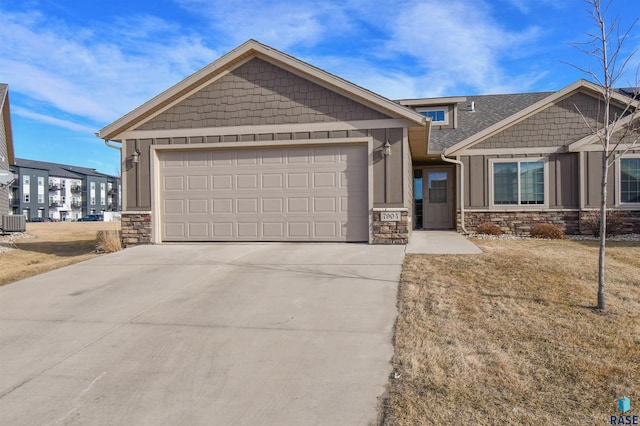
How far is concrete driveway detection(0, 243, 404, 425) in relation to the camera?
10.3ft

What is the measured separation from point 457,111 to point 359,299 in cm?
1281

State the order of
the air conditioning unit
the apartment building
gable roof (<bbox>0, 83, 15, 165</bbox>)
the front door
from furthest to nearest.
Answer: the apartment building → gable roof (<bbox>0, 83, 15, 165</bbox>) → the air conditioning unit → the front door

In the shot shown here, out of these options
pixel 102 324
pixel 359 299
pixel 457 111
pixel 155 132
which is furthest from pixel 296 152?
pixel 457 111

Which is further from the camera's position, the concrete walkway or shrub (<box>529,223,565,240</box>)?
shrub (<box>529,223,565,240</box>)

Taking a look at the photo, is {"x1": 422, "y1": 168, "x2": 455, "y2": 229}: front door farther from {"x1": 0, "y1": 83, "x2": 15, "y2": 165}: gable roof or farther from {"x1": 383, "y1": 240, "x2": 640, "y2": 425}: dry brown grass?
{"x1": 0, "y1": 83, "x2": 15, "y2": 165}: gable roof

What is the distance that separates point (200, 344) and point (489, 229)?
10.7 meters

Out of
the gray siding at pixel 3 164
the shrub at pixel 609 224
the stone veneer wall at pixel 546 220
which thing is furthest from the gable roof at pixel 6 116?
the shrub at pixel 609 224

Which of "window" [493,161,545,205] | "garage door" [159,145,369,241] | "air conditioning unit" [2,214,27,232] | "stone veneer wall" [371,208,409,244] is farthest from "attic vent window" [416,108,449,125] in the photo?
"air conditioning unit" [2,214,27,232]

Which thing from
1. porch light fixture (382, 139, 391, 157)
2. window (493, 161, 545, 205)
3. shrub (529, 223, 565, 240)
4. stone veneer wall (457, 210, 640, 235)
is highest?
porch light fixture (382, 139, 391, 157)

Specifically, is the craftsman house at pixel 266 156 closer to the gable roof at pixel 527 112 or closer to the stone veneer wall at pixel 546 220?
the gable roof at pixel 527 112

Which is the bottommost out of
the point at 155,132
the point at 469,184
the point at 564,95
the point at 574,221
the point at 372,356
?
the point at 372,356

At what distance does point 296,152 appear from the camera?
32.8 ft

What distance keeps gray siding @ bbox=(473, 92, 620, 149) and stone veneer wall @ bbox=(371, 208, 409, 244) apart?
6111mm

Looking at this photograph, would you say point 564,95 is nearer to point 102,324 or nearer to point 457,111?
point 457,111
